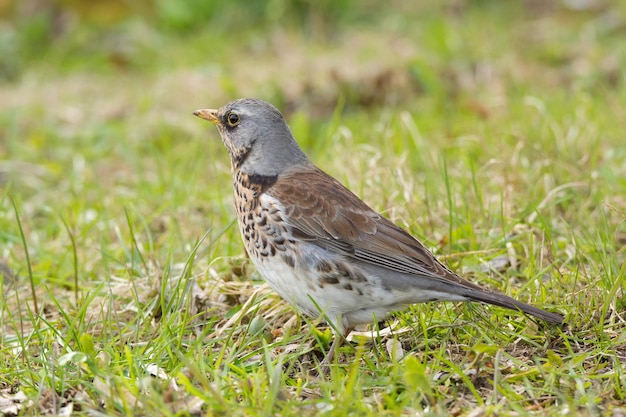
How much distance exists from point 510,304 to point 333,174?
2.49m

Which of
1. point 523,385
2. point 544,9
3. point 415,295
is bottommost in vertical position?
point 523,385

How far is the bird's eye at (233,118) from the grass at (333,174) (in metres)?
0.70

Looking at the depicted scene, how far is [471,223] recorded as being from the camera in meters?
5.28

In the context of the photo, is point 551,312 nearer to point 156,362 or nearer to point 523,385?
point 523,385

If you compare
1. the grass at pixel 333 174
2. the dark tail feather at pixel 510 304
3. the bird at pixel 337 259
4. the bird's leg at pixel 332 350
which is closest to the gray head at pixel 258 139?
the bird at pixel 337 259

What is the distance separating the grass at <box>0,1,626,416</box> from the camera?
12.6 ft

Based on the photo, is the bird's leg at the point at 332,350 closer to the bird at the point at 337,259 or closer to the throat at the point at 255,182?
the bird at the point at 337,259

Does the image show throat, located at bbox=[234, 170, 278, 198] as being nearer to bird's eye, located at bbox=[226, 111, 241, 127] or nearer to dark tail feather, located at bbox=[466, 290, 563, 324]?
bird's eye, located at bbox=[226, 111, 241, 127]

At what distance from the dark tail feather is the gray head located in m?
1.28

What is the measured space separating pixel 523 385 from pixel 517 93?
17.2ft

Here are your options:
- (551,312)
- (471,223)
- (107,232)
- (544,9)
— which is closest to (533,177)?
(471,223)

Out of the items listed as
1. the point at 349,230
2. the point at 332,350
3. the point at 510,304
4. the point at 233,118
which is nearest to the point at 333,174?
the point at 233,118

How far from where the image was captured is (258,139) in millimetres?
4828

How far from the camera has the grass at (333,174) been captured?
12.6ft
